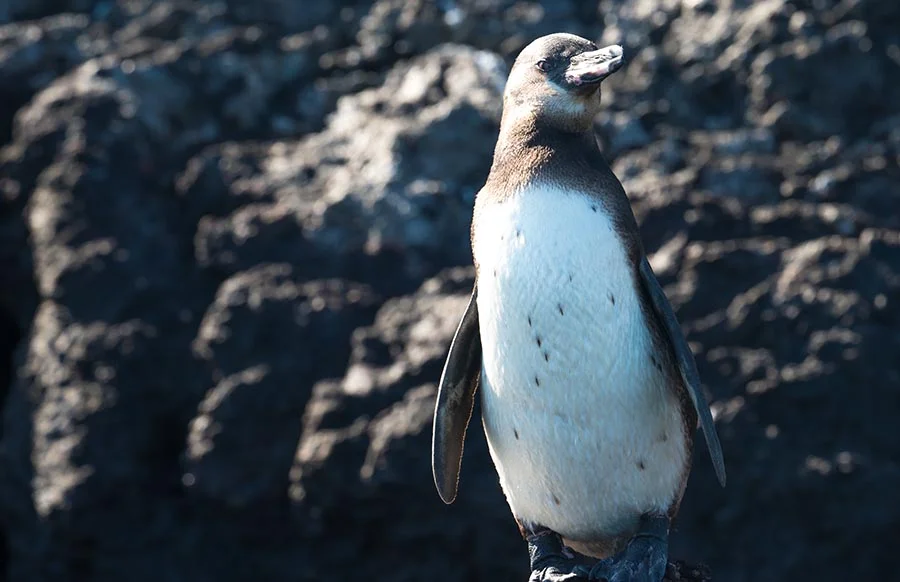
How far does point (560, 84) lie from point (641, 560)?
1.32 m

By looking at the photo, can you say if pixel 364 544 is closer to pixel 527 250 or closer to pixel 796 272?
pixel 796 272

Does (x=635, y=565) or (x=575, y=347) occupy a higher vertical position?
(x=575, y=347)

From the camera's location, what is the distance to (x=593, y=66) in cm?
327

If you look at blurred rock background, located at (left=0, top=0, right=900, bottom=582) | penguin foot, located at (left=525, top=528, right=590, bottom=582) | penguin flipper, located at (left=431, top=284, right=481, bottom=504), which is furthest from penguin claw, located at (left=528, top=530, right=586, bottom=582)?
blurred rock background, located at (left=0, top=0, right=900, bottom=582)

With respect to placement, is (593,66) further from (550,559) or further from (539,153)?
(550,559)

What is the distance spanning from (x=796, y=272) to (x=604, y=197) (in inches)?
91.8

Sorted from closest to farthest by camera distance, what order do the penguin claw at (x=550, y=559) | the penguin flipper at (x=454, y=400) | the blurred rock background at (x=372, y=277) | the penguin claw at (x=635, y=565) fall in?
the penguin claw at (x=635, y=565), the penguin claw at (x=550, y=559), the penguin flipper at (x=454, y=400), the blurred rock background at (x=372, y=277)

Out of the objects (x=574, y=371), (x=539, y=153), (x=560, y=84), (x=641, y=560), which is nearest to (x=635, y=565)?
(x=641, y=560)

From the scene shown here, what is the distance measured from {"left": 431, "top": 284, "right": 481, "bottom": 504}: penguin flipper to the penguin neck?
1.55 ft

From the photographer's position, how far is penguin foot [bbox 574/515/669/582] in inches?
126

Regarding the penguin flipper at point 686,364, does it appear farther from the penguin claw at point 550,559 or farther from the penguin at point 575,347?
the penguin claw at point 550,559

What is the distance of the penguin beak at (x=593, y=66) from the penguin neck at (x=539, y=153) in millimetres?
153

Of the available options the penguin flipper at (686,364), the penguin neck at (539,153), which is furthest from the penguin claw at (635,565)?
the penguin neck at (539,153)

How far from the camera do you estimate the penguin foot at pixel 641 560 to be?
3.20 metres
